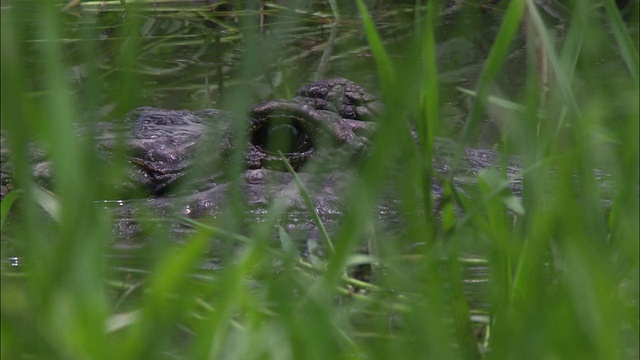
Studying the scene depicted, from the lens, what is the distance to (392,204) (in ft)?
7.66

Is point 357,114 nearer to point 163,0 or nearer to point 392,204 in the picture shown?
point 392,204

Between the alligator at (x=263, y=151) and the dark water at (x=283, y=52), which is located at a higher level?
the alligator at (x=263, y=151)

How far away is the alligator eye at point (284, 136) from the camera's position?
3304 millimetres

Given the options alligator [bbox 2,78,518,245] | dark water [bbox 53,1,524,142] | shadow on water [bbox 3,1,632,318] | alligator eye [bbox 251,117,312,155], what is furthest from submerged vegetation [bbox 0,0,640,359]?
dark water [bbox 53,1,524,142]

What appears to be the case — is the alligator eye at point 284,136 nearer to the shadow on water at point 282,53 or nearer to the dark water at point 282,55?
the shadow on water at point 282,53

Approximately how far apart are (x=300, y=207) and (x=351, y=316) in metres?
1.25

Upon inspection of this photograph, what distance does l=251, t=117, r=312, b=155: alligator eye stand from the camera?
3304 mm

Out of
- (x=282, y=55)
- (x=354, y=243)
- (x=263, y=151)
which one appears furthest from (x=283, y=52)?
(x=354, y=243)

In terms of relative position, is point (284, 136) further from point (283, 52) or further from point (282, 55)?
point (283, 52)

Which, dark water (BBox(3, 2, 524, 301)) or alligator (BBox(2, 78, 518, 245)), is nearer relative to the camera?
alligator (BBox(2, 78, 518, 245))

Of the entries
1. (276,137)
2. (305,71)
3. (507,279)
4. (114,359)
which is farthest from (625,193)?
(305,71)

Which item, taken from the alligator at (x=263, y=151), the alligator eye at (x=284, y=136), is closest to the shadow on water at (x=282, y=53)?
the alligator at (x=263, y=151)

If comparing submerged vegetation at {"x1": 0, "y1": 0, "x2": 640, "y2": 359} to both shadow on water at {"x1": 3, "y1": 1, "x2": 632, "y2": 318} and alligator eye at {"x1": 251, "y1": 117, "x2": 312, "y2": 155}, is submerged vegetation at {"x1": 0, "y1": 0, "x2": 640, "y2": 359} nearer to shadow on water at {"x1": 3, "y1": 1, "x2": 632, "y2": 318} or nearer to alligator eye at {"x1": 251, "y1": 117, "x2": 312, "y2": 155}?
alligator eye at {"x1": 251, "y1": 117, "x2": 312, "y2": 155}

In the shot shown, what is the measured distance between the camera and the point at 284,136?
3312 millimetres
